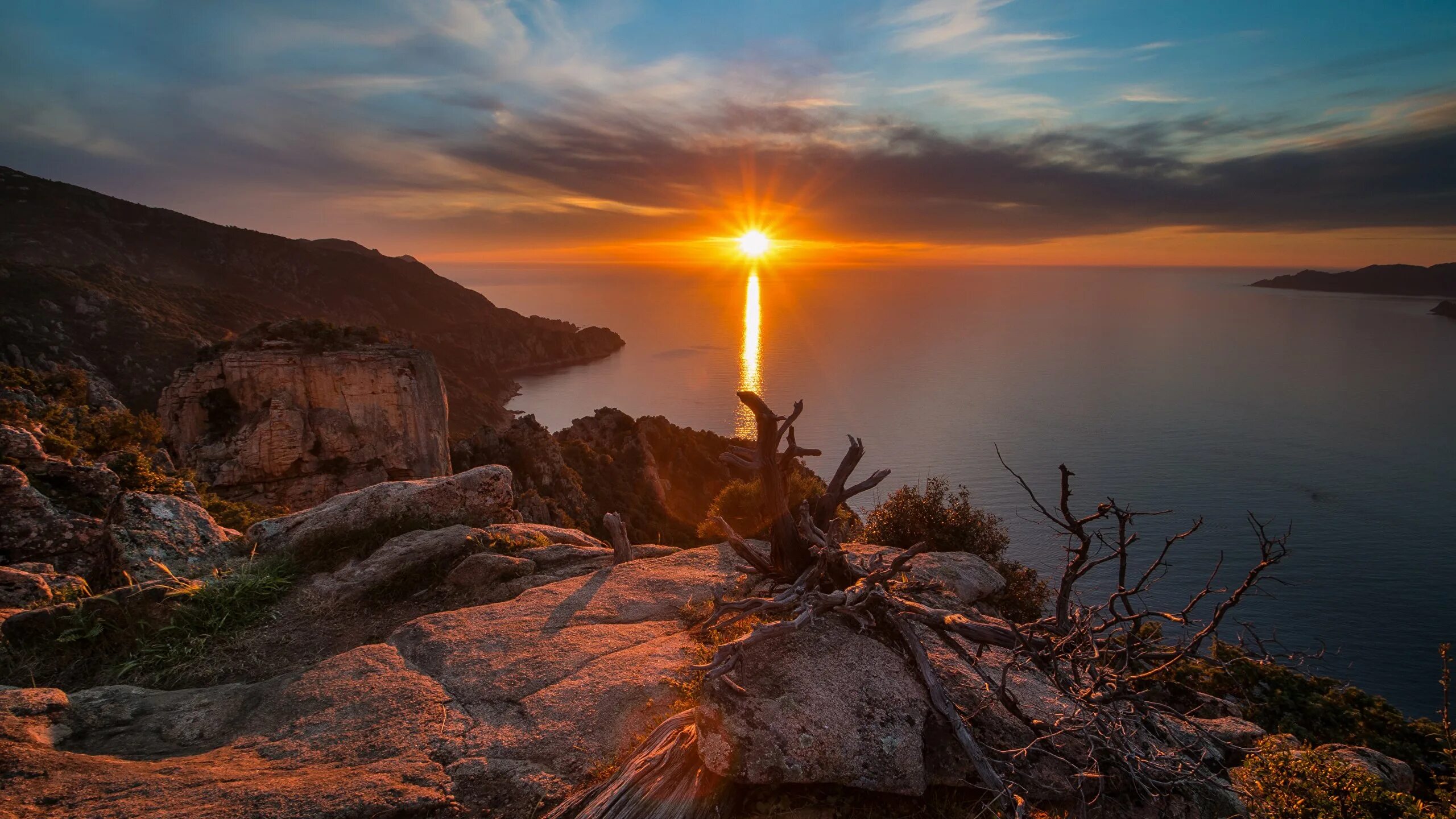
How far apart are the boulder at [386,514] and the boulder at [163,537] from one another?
68cm

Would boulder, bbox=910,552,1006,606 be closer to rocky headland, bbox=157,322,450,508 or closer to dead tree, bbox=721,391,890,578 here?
dead tree, bbox=721,391,890,578

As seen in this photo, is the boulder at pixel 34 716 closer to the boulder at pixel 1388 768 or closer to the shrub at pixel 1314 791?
the shrub at pixel 1314 791

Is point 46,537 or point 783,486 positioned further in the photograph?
point 46,537

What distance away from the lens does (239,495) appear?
117 feet

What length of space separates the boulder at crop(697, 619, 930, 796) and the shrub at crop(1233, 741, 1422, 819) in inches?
100

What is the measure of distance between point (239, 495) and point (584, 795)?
40.7 metres

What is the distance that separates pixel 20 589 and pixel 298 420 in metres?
32.6

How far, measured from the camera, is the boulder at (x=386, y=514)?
11.5 meters

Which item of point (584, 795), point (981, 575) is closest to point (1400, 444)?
point (981, 575)

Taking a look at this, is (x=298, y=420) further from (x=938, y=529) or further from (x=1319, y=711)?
(x=1319, y=711)

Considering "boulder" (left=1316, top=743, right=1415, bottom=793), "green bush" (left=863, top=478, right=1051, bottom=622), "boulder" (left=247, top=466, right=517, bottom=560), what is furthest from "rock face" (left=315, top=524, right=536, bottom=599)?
"boulder" (left=1316, top=743, right=1415, bottom=793)

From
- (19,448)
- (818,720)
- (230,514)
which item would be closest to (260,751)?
(818,720)

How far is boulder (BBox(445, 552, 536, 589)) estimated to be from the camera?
34.8 feet

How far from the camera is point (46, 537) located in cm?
992
